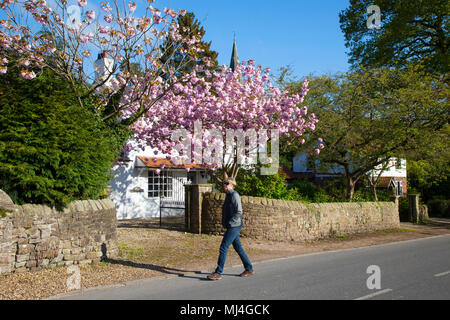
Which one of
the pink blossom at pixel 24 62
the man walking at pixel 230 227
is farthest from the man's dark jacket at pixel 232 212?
the pink blossom at pixel 24 62

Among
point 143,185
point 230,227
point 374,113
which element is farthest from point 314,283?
point 143,185

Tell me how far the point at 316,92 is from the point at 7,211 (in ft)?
45.7

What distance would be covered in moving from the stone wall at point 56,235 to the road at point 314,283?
168cm

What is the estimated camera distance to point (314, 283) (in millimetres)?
6730

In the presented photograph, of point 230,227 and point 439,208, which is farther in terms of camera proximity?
point 439,208

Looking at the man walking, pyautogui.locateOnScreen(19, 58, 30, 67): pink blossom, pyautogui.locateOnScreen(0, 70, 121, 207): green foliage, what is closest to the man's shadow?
the man walking

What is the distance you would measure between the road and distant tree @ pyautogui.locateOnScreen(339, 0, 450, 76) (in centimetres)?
1602

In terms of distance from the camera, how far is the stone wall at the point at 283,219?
12.5m

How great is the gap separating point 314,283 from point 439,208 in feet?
83.0

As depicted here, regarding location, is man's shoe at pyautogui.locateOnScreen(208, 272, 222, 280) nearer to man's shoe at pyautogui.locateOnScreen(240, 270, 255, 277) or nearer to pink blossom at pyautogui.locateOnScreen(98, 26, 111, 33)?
man's shoe at pyautogui.locateOnScreen(240, 270, 255, 277)

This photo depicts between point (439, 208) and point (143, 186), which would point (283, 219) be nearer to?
point (143, 186)
